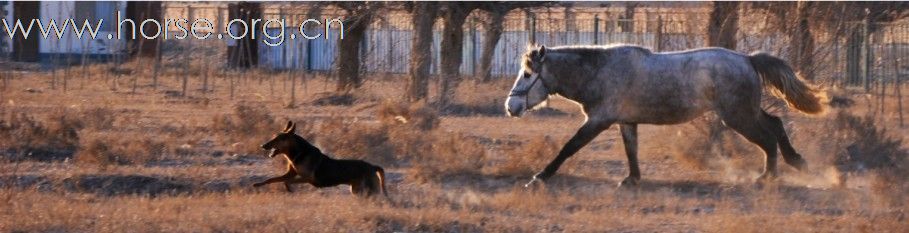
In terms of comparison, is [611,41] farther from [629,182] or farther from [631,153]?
[629,182]

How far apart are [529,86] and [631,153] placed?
1.05m

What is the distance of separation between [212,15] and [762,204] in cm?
3295

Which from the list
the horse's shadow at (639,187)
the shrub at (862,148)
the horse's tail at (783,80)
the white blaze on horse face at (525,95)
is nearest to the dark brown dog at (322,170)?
the horse's shadow at (639,187)

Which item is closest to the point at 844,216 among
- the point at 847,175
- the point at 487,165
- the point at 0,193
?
the point at 847,175

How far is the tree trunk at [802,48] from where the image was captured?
14.7 meters

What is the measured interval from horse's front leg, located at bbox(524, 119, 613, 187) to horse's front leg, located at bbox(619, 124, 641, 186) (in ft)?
1.37

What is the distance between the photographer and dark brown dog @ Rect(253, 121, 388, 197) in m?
10.4

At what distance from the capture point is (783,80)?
1218 cm

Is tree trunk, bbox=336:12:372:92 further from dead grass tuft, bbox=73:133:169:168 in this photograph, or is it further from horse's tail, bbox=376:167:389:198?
horse's tail, bbox=376:167:389:198

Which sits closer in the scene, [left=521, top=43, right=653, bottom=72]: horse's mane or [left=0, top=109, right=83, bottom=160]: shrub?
[left=521, top=43, right=653, bottom=72]: horse's mane

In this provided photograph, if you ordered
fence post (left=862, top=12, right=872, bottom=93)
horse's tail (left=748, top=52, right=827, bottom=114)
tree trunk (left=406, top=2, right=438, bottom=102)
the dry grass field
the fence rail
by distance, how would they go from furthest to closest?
1. fence post (left=862, top=12, right=872, bottom=93)
2. tree trunk (left=406, top=2, right=438, bottom=102)
3. the fence rail
4. horse's tail (left=748, top=52, right=827, bottom=114)
5. the dry grass field

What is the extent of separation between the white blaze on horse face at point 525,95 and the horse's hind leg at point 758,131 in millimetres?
1526

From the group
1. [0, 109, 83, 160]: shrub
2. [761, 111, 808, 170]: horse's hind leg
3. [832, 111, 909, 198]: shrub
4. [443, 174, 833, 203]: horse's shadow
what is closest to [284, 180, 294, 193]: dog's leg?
[443, 174, 833, 203]: horse's shadow

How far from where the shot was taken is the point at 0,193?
10.3m
